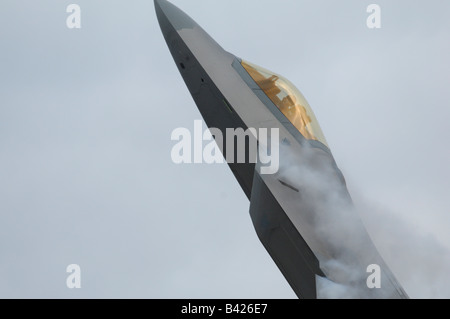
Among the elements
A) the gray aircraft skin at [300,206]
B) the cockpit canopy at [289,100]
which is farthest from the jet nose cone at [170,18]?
the cockpit canopy at [289,100]

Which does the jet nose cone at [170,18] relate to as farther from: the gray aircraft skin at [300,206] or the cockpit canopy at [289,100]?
the cockpit canopy at [289,100]

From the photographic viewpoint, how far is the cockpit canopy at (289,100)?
19781 millimetres

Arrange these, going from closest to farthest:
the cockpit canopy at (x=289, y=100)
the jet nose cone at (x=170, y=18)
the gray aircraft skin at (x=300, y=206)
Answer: the gray aircraft skin at (x=300, y=206) → the cockpit canopy at (x=289, y=100) → the jet nose cone at (x=170, y=18)

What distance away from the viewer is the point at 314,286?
15906 millimetres

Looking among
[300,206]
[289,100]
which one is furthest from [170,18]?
[300,206]

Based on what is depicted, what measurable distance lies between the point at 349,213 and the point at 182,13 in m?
9.78

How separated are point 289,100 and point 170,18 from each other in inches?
195

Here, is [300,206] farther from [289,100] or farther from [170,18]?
[170,18]

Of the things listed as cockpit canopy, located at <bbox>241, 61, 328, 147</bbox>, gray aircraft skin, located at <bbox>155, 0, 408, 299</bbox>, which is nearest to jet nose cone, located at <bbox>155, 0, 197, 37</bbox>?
gray aircraft skin, located at <bbox>155, 0, 408, 299</bbox>

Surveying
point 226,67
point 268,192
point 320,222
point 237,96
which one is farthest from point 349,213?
point 226,67

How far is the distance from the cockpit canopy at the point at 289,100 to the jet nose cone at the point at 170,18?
7.91ft
